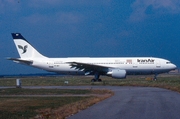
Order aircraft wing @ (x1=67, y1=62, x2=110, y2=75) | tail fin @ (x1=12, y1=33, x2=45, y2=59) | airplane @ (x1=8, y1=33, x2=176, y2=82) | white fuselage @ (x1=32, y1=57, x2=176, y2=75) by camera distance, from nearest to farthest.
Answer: aircraft wing @ (x1=67, y1=62, x2=110, y2=75), airplane @ (x1=8, y1=33, x2=176, y2=82), white fuselage @ (x1=32, y1=57, x2=176, y2=75), tail fin @ (x1=12, y1=33, x2=45, y2=59)

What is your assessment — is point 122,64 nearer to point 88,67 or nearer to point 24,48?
point 88,67

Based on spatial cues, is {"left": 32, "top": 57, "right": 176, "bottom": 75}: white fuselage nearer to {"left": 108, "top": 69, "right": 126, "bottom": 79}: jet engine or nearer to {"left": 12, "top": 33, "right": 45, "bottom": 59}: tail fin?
{"left": 12, "top": 33, "right": 45, "bottom": 59}: tail fin

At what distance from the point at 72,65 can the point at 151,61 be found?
1065 centimetres

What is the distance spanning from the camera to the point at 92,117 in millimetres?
14586

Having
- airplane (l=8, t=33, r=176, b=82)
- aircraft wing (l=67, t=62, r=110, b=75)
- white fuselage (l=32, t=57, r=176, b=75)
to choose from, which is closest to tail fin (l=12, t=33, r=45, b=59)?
airplane (l=8, t=33, r=176, b=82)

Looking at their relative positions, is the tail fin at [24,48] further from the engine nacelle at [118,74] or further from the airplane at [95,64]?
the engine nacelle at [118,74]

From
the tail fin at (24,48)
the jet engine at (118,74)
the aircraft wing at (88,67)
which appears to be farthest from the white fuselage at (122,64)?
the jet engine at (118,74)

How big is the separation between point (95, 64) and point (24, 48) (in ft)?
34.2

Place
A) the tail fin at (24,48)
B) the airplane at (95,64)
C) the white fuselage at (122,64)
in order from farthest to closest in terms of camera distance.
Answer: the tail fin at (24,48)
the white fuselage at (122,64)
the airplane at (95,64)

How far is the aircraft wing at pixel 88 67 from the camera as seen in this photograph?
171 ft

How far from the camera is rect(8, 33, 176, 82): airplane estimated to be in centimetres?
5339

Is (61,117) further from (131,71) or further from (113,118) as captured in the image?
(131,71)

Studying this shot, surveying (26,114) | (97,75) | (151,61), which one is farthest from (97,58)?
(26,114)

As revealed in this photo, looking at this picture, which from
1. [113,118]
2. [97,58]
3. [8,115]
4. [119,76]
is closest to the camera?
[113,118]
